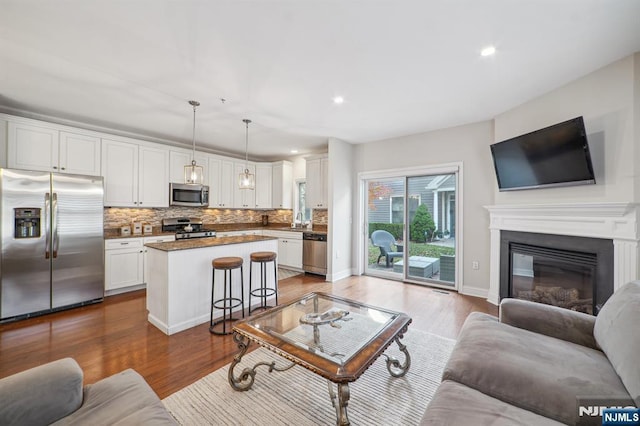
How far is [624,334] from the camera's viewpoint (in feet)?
4.09

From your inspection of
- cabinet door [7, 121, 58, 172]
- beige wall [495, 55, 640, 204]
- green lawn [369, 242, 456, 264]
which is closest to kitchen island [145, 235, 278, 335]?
cabinet door [7, 121, 58, 172]

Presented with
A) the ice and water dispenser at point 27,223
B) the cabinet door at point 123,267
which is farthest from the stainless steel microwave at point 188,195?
the ice and water dispenser at point 27,223

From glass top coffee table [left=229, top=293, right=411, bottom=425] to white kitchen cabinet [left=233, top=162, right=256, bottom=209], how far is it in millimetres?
4020

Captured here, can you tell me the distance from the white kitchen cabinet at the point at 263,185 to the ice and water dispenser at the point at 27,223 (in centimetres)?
365

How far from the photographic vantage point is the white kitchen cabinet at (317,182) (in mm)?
5305

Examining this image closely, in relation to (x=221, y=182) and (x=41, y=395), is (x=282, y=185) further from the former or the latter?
(x=41, y=395)

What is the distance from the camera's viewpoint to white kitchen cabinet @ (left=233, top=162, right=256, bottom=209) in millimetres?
5863

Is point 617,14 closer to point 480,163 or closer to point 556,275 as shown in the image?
point 480,163

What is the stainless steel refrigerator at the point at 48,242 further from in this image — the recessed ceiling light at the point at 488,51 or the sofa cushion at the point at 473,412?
the recessed ceiling light at the point at 488,51

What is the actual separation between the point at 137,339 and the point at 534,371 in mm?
3288

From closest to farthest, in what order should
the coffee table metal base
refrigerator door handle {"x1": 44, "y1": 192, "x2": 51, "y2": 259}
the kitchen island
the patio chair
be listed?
the coffee table metal base, the kitchen island, refrigerator door handle {"x1": 44, "y1": 192, "x2": 51, "y2": 259}, the patio chair

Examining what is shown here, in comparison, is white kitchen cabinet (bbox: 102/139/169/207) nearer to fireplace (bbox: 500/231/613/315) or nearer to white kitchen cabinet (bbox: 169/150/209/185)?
white kitchen cabinet (bbox: 169/150/209/185)

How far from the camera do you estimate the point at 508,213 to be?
3414 millimetres

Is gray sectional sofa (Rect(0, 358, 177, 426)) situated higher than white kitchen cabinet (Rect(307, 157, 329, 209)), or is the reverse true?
white kitchen cabinet (Rect(307, 157, 329, 209))
